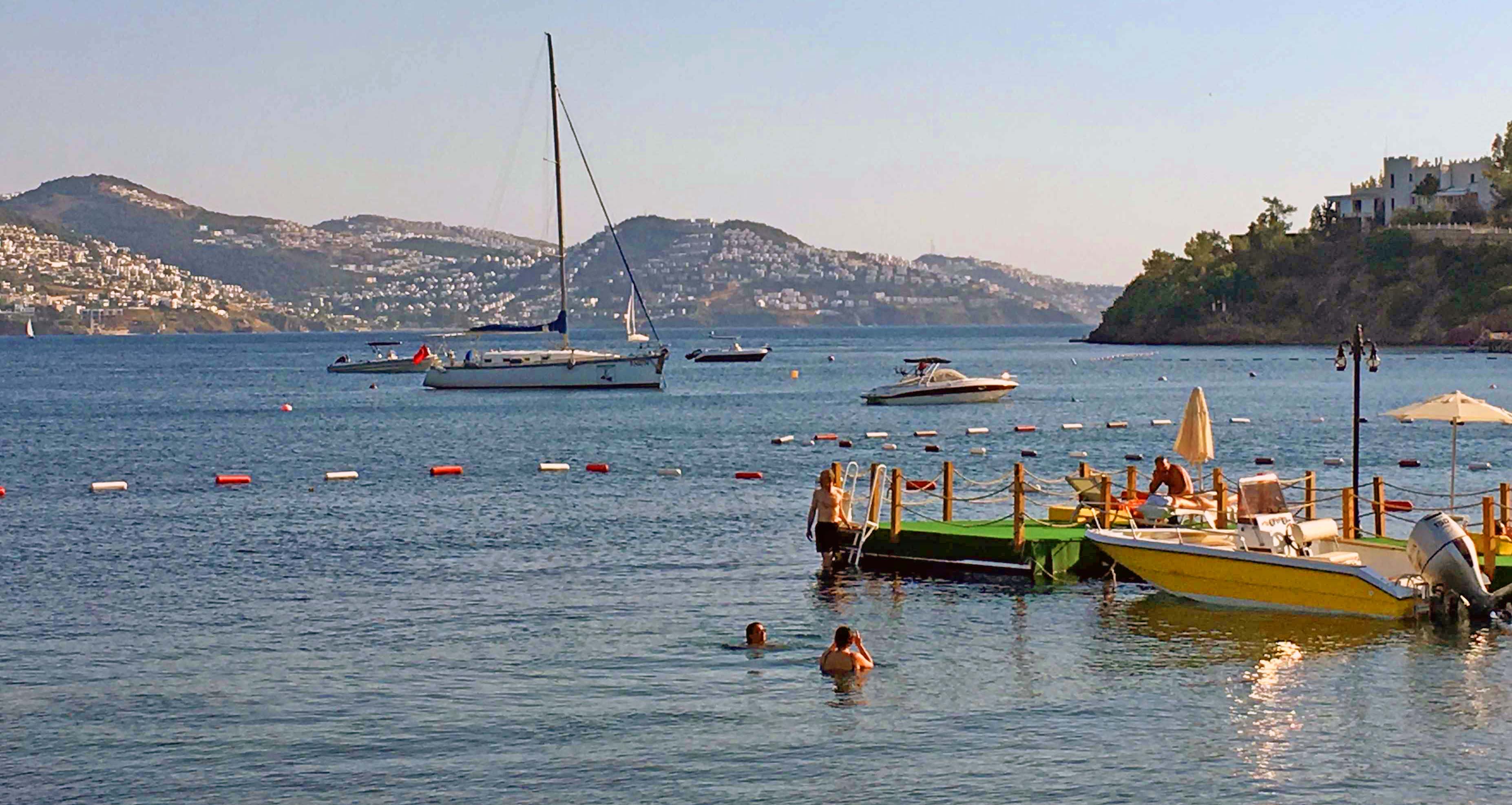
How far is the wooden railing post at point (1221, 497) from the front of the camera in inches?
1230

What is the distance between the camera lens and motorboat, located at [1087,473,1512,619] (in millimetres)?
27359

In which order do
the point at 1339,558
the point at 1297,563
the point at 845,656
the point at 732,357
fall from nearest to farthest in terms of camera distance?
1. the point at 845,656
2. the point at 1297,563
3. the point at 1339,558
4. the point at 732,357

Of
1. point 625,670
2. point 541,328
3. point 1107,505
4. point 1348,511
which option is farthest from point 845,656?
point 541,328

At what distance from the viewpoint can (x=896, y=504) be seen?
3400cm

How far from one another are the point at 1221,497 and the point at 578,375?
78132mm

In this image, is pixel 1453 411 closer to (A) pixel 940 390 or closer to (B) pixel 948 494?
(B) pixel 948 494

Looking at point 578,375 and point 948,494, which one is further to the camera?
point 578,375

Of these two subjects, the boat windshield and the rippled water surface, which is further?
the boat windshield

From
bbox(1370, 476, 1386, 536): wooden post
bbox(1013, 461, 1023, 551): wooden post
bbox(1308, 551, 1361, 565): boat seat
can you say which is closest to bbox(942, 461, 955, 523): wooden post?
bbox(1013, 461, 1023, 551): wooden post

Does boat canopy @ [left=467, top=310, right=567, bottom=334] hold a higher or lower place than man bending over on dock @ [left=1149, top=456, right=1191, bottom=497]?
higher

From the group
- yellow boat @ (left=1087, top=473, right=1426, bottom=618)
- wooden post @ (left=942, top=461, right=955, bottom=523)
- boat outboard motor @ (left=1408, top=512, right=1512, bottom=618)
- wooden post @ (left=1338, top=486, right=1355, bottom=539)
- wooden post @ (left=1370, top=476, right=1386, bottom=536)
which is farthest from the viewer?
wooden post @ (left=942, top=461, right=955, bottom=523)

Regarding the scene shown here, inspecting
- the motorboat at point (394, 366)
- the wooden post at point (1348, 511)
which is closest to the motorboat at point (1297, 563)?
the wooden post at point (1348, 511)

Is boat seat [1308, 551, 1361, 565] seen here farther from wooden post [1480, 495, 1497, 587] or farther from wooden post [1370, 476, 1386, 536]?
wooden post [1370, 476, 1386, 536]

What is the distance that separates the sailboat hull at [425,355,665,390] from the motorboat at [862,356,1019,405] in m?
18.4
